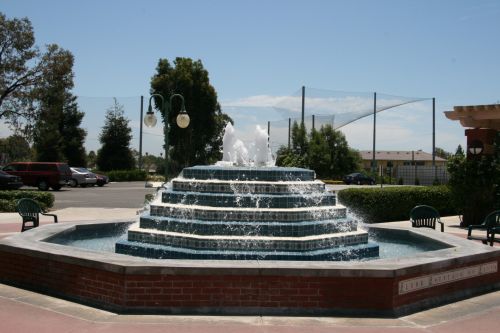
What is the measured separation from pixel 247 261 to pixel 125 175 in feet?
150

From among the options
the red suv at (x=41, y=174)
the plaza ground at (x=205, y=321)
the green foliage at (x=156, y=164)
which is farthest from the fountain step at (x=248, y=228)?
the green foliage at (x=156, y=164)

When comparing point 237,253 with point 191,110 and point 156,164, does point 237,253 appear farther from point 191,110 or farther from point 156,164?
point 156,164

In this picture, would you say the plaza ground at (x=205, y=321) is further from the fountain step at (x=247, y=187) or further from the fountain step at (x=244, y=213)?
the fountain step at (x=247, y=187)

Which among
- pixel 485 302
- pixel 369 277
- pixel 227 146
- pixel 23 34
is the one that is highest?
pixel 23 34

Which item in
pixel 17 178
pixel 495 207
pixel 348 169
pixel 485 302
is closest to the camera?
pixel 485 302

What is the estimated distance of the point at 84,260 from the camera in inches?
270

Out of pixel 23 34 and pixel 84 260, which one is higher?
pixel 23 34

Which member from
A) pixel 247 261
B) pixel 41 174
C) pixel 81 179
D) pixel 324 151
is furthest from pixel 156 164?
pixel 247 261

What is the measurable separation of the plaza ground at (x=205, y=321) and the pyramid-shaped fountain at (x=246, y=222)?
1.95m

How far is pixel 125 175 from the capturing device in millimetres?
51094

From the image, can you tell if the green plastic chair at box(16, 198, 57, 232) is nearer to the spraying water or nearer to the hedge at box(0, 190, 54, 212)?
the spraying water

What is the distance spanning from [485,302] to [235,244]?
12.0 ft

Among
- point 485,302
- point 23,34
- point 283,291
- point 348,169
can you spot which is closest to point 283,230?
point 283,291

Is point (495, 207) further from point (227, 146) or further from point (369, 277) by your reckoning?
point (369, 277)
